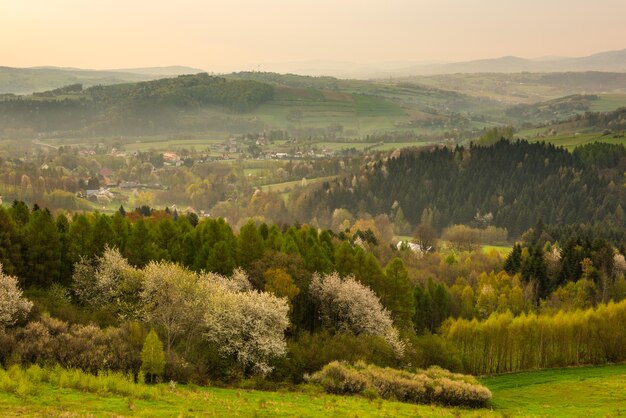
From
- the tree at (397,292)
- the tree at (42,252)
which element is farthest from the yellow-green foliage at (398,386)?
the tree at (42,252)

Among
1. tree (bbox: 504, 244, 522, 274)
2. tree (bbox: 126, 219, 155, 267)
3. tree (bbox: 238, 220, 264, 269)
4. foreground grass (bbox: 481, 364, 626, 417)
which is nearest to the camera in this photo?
foreground grass (bbox: 481, 364, 626, 417)

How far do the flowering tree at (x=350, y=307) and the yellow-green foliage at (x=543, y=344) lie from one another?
502 inches

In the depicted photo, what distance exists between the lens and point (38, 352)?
41438 millimetres

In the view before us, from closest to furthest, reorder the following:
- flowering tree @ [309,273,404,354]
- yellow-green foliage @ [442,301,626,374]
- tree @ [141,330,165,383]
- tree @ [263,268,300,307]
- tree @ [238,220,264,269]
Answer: tree @ [141,330,165,383] < tree @ [263,268,300,307] < flowering tree @ [309,273,404,354] < tree @ [238,220,264,269] < yellow-green foliage @ [442,301,626,374]

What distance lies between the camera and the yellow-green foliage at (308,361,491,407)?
46.4 meters

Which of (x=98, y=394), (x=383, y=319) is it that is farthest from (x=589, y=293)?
(x=98, y=394)

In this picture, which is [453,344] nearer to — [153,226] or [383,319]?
[383,319]

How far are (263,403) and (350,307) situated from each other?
30.2 meters

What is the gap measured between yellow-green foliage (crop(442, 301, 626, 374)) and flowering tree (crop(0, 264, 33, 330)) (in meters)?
47.1

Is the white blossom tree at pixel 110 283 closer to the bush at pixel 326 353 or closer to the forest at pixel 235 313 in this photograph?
the forest at pixel 235 313

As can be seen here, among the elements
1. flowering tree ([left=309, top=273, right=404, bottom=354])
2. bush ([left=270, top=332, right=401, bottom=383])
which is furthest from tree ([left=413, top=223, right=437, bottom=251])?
bush ([left=270, top=332, right=401, bottom=383])

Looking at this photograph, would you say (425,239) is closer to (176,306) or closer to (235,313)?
(235,313)

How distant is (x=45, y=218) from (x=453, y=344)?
150ft

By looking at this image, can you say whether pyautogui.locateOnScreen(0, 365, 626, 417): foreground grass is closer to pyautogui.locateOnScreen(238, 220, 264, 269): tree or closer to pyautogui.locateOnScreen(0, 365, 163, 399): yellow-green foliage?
pyautogui.locateOnScreen(0, 365, 163, 399): yellow-green foliage
